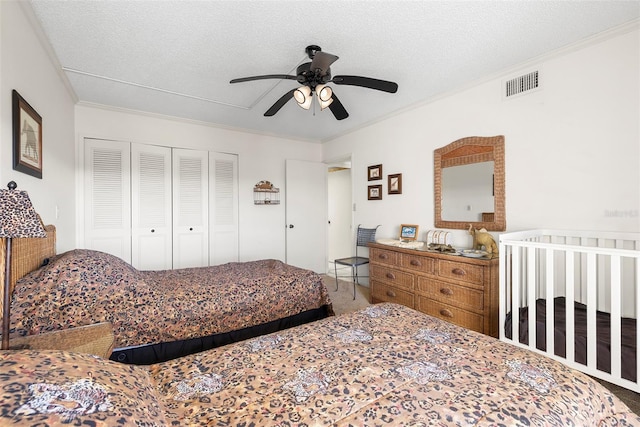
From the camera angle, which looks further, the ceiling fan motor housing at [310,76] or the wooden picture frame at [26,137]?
the ceiling fan motor housing at [310,76]

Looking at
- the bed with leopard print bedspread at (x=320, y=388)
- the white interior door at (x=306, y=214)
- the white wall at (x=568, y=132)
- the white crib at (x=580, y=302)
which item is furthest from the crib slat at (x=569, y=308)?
the white interior door at (x=306, y=214)

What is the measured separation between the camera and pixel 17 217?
2.98 feet

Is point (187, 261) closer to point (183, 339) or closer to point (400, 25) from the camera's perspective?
point (183, 339)

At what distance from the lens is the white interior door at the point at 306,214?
188 inches

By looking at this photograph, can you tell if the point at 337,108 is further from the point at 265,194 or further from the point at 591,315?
the point at 265,194

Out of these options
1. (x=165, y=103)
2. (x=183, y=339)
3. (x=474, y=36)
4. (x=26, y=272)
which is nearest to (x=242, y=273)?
(x=183, y=339)

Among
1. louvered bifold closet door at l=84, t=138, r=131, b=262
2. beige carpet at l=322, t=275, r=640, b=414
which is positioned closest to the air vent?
beige carpet at l=322, t=275, r=640, b=414

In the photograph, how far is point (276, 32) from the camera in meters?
2.02

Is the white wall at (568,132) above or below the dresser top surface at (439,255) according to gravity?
above

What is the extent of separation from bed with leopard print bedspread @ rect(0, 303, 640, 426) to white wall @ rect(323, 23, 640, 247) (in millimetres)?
1735

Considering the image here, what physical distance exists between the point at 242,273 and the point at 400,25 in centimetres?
236

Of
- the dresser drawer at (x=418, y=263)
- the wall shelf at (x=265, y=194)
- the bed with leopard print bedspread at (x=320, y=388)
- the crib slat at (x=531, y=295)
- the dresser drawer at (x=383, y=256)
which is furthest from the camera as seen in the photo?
the wall shelf at (x=265, y=194)

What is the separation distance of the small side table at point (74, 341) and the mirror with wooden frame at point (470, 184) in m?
3.06

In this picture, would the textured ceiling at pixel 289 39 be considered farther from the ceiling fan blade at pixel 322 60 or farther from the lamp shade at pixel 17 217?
the lamp shade at pixel 17 217
